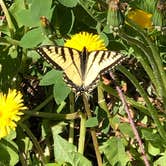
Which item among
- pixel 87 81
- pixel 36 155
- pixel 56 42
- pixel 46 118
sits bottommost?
pixel 36 155

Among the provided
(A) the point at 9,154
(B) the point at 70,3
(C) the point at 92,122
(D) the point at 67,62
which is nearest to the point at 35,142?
(A) the point at 9,154

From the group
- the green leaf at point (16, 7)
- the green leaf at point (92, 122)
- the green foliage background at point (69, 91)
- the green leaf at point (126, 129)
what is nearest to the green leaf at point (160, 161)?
the green foliage background at point (69, 91)

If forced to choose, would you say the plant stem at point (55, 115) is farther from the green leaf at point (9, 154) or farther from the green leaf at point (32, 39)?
the green leaf at point (32, 39)

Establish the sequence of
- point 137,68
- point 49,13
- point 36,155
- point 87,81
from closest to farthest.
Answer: point 87,81
point 49,13
point 36,155
point 137,68

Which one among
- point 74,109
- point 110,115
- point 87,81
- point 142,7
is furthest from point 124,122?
point 142,7

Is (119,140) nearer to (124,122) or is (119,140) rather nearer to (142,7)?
(124,122)

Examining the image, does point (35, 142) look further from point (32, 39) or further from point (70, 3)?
→ point (70, 3)

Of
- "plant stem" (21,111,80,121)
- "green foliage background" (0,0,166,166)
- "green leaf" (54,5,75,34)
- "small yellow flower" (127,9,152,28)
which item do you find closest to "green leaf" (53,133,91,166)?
"green foliage background" (0,0,166,166)
